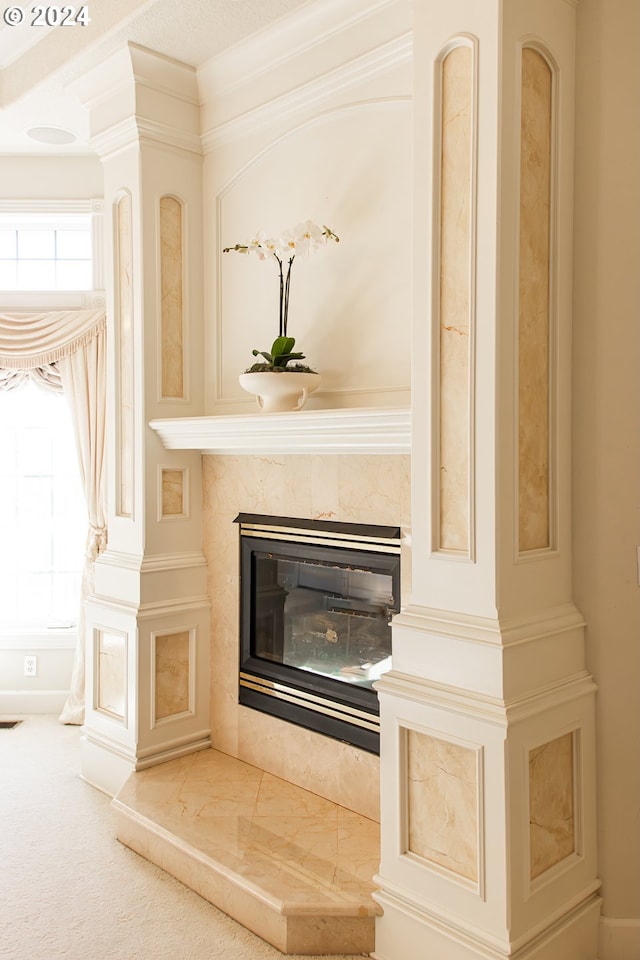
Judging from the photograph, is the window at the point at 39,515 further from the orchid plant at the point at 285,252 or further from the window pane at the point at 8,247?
the orchid plant at the point at 285,252

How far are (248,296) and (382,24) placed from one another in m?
1.12

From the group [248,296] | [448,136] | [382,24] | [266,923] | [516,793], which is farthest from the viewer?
[248,296]

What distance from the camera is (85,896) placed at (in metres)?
2.54

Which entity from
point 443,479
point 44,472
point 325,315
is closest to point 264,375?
point 325,315

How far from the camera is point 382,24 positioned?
102 inches

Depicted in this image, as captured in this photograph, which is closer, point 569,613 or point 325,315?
point 569,613

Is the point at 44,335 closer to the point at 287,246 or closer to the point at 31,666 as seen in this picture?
the point at 31,666

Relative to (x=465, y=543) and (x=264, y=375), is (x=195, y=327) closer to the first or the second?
(x=264, y=375)

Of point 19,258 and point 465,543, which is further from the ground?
point 19,258

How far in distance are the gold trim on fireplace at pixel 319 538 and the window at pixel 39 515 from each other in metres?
1.56

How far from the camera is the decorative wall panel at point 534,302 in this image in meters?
2.04

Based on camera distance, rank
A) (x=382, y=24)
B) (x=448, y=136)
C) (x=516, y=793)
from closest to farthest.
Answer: (x=516, y=793)
(x=448, y=136)
(x=382, y=24)

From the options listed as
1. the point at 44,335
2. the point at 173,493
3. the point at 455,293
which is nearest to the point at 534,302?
the point at 455,293

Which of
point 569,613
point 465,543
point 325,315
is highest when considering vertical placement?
point 325,315
